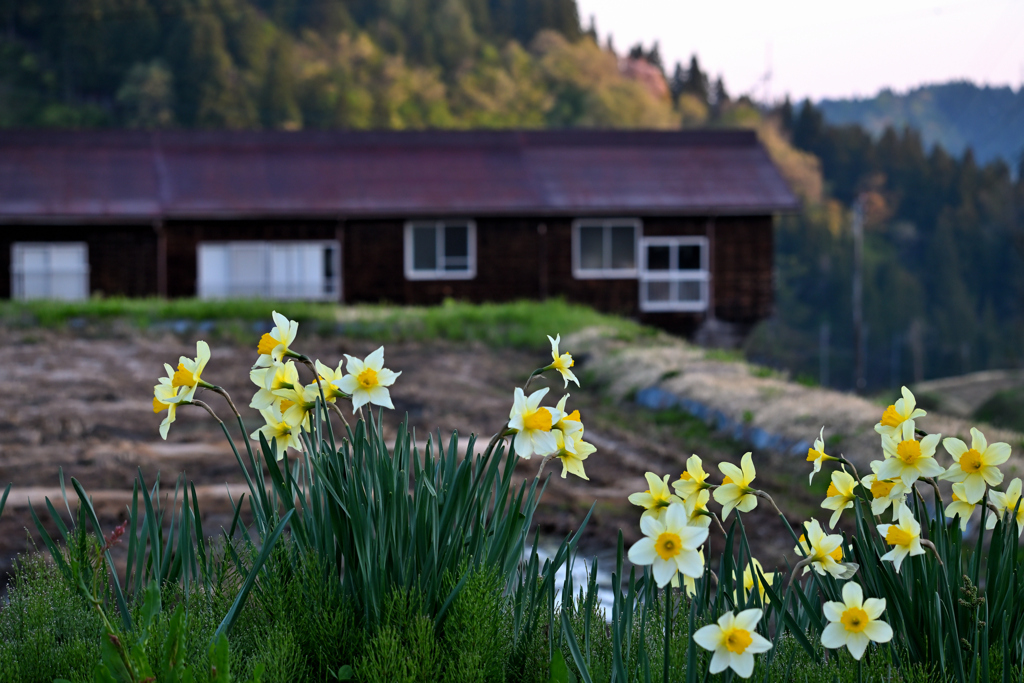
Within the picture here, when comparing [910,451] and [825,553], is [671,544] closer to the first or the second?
[825,553]

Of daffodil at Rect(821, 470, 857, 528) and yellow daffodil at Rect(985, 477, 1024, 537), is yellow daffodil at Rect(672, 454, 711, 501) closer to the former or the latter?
daffodil at Rect(821, 470, 857, 528)

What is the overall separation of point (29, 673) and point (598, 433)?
20.8 ft

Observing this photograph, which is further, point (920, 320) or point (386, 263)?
point (920, 320)

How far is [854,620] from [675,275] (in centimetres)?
1978

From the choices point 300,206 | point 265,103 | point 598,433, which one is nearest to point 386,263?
point 300,206

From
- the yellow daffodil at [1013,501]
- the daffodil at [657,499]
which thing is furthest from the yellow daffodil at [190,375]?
the yellow daffodil at [1013,501]

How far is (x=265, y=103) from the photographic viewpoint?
193ft

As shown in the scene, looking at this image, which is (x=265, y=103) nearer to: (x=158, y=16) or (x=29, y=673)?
(x=158, y=16)

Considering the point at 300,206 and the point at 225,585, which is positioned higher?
the point at 300,206

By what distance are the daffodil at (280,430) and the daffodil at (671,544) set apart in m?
0.96

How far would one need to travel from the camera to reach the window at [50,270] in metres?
20.2

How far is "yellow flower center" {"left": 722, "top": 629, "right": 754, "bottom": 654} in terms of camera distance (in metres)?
1.71

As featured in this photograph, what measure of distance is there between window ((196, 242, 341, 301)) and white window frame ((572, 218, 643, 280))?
5.18 m

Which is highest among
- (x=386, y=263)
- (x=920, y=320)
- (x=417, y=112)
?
(x=417, y=112)
